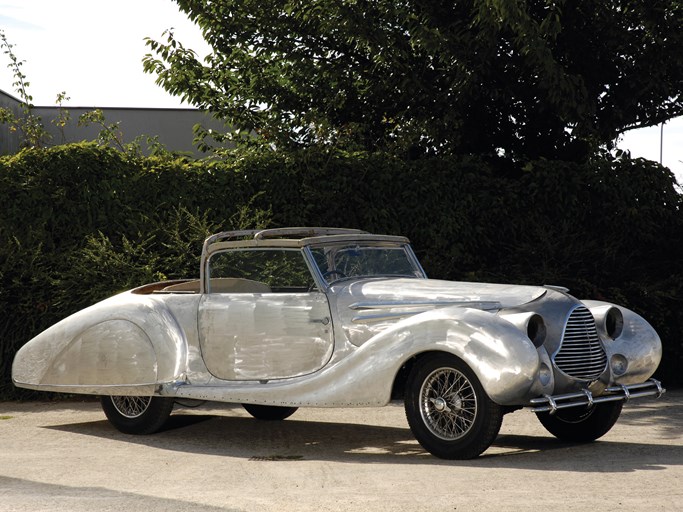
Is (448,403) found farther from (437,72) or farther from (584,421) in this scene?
(437,72)

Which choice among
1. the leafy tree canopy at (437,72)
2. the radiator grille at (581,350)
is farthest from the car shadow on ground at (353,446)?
the leafy tree canopy at (437,72)

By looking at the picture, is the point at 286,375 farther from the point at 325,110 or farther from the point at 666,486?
the point at 325,110

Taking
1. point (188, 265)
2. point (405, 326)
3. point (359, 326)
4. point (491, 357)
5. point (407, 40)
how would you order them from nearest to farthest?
point (491, 357)
point (405, 326)
point (359, 326)
point (188, 265)
point (407, 40)

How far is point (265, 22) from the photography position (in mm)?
15383

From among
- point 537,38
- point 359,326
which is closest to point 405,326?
point 359,326

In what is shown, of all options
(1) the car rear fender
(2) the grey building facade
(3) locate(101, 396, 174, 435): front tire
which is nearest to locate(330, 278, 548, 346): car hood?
(1) the car rear fender

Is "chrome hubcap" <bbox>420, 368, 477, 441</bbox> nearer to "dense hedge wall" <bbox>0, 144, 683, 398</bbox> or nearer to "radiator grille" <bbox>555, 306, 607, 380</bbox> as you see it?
"radiator grille" <bbox>555, 306, 607, 380</bbox>

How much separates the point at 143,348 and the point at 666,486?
4517 millimetres

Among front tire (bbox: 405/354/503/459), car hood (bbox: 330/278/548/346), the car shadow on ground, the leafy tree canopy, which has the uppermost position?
the leafy tree canopy

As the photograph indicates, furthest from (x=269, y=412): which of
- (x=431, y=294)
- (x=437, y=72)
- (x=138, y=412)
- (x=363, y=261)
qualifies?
(x=437, y=72)

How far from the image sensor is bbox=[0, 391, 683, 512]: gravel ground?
6121 millimetres

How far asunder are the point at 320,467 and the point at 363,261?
82.3 inches

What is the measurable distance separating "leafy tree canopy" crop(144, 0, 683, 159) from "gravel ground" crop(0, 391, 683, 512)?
5.41m

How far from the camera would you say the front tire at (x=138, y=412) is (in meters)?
9.15
